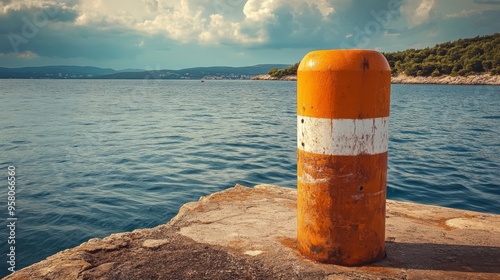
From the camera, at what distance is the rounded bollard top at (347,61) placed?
290 cm

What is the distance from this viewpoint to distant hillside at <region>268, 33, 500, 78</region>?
303 ft

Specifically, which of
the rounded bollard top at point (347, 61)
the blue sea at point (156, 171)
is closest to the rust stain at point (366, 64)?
the rounded bollard top at point (347, 61)

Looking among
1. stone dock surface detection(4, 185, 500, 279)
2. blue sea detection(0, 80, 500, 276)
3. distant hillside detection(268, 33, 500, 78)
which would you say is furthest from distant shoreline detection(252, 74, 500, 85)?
stone dock surface detection(4, 185, 500, 279)

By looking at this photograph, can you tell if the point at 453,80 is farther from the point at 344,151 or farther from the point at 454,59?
the point at 344,151

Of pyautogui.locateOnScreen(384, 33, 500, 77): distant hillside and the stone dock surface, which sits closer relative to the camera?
the stone dock surface

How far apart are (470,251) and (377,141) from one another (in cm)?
144

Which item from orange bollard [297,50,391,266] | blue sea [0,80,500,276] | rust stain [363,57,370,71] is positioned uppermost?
rust stain [363,57,370,71]

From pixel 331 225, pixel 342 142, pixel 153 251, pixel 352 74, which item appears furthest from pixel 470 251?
pixel 153 251

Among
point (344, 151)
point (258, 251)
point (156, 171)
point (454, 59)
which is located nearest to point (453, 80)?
point (454, 59)

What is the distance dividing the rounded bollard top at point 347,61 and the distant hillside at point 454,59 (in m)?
103

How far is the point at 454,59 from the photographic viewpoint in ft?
341

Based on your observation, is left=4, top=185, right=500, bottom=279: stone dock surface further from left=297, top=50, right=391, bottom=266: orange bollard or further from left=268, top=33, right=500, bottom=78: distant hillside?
left=268, top=33, right=500, bottom=78: distant hillside

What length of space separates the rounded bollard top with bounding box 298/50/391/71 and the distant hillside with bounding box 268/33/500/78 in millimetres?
102943

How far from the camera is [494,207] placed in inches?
329
